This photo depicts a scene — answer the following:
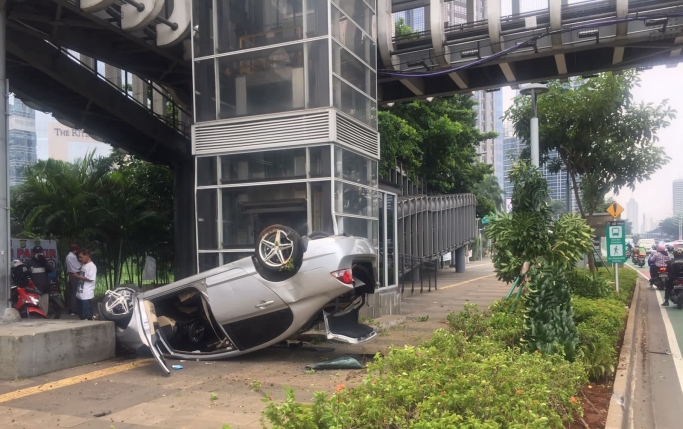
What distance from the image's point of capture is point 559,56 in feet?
48.6

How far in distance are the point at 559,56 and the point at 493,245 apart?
20.6 ft

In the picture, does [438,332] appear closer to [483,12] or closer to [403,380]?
[403,380]

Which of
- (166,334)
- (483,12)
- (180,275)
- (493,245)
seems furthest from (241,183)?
(483,12)

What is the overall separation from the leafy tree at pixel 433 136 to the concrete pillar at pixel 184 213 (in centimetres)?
636

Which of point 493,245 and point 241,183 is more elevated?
point 241,183

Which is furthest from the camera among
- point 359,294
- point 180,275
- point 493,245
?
point 180,275

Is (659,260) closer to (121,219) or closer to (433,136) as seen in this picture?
(433,136)

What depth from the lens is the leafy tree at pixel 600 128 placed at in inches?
679

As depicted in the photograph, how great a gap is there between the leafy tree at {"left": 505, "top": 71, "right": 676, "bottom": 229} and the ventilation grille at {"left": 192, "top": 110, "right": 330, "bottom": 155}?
964 centimetres

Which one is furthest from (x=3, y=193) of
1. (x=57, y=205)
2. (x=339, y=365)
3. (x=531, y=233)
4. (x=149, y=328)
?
(x=531, y=233)

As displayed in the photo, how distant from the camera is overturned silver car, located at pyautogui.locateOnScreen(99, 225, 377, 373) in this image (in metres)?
7.65

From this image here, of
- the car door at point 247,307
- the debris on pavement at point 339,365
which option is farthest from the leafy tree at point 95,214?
the debris on pavement at point 339,365

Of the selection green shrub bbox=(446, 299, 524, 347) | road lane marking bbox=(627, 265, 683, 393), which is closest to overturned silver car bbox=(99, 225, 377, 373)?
green shrub bbox=(446, 299, 524, 347)

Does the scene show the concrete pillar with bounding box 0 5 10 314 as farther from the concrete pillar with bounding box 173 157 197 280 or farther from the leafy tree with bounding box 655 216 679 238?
the leafy tree with bounding box 655 216 679 238
